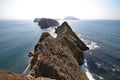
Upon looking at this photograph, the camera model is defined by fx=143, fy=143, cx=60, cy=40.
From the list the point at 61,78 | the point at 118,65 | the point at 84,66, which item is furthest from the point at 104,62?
the point at 61,78

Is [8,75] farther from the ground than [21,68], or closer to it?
farther from the ground

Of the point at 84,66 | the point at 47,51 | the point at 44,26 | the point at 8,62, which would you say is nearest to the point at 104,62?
the point at 84,66

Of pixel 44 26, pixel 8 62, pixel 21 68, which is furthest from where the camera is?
pixel 44 26

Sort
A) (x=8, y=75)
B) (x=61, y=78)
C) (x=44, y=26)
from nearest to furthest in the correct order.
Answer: (x=8, y=75)
(x=61, y=78)
(x=44, y=26)

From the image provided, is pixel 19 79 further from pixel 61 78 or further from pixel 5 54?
pixel 5 54

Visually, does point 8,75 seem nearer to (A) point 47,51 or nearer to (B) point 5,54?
(A) point 47,51

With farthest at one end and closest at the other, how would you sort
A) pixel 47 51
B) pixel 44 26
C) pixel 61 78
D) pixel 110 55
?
pixel 44 26, pixel 110 55, pixel 47 51, pixel 61 78

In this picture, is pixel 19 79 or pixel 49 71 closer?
pixel 19 79

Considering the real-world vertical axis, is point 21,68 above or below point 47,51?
below

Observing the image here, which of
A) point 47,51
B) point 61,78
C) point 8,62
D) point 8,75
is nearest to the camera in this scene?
point 8,75
